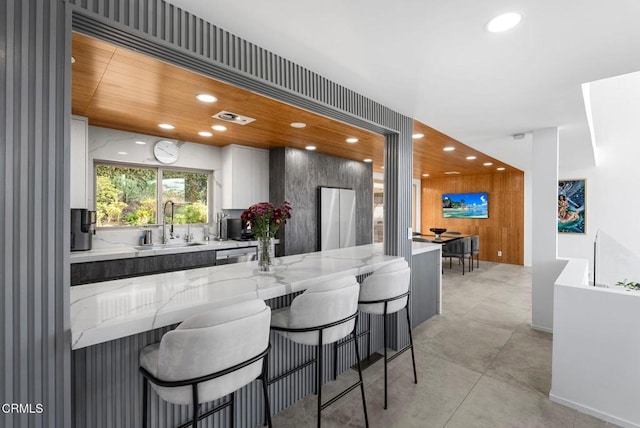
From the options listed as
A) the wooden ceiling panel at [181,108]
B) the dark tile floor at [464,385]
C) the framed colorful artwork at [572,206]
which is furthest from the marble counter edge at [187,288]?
the framed colorful artwork at [572,206]

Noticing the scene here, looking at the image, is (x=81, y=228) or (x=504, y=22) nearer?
(x=504, y=22)

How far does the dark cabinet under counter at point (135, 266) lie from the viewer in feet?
9.77

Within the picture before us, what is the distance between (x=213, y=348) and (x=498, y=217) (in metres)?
8.65

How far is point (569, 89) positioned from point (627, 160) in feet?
18.7

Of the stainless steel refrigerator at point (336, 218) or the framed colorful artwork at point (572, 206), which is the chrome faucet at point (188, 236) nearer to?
the stainless steel refrigerator at point (336, 218)

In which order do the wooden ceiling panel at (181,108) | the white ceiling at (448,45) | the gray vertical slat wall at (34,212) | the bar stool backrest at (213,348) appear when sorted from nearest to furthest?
the gray vertical slat wall at (34,212), the bar stool backrest at (213,348), the white ceiling at (448,45), the wooden ceiling panel at (181,108)

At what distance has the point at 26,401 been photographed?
107 centimetres

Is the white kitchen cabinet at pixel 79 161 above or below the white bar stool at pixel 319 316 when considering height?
above

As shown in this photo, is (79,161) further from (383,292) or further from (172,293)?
(383,292)

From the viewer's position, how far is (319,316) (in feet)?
5.65

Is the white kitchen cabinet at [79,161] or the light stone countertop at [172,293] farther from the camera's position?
the white kitchen cabinet at [79,161]

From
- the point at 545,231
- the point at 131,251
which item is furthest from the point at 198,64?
the point at 545,231

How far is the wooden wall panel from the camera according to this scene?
781cm

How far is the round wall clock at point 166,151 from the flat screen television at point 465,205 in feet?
24.6
